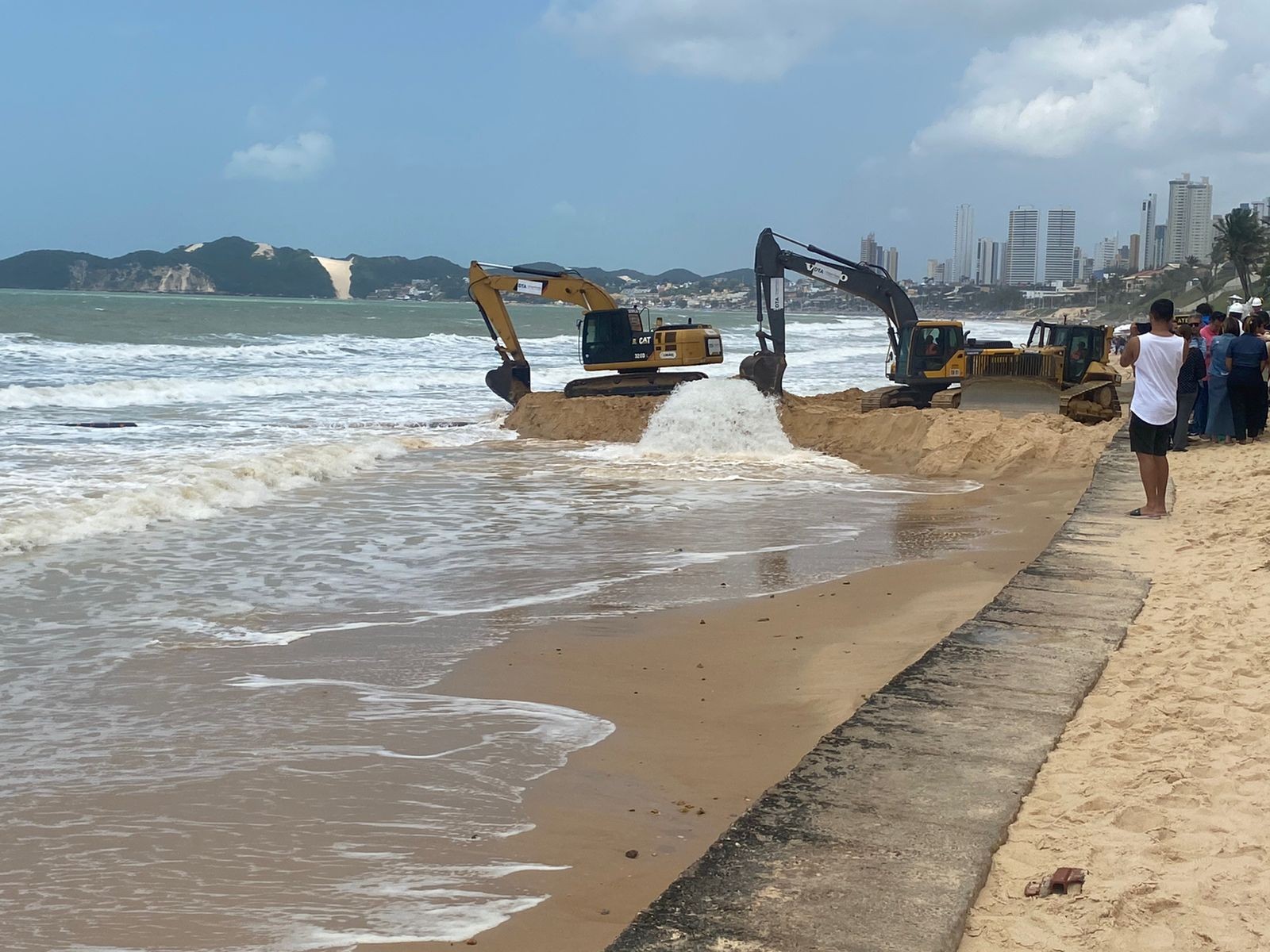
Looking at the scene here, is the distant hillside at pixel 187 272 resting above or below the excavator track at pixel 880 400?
above

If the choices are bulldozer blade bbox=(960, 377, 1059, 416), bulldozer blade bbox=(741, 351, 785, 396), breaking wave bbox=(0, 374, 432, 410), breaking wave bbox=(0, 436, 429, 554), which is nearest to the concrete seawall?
breaking wave bbox=(0, 436, 429, 554)

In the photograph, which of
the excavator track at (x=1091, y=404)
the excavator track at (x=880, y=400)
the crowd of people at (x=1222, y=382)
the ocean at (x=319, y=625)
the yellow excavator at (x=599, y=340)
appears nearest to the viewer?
the ocean at (x=319, y=625)

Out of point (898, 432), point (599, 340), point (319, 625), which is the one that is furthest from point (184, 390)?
point (319, 625)

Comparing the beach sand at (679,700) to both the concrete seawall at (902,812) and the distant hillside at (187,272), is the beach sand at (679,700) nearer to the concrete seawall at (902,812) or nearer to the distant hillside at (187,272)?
the concrete seawall at (902,812)

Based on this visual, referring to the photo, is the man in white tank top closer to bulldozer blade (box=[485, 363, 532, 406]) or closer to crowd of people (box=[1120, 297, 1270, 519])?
crowd of people (box=[1120, 297, 1270, 519])

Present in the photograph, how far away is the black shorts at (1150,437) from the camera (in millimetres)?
9109

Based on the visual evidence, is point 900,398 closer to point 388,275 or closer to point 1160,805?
point 1160,805

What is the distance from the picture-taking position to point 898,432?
1772 cm

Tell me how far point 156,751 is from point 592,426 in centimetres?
1571

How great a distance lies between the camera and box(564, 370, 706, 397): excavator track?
23.1m

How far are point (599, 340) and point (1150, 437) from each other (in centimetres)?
1551

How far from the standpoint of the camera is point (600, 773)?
4.95 metres

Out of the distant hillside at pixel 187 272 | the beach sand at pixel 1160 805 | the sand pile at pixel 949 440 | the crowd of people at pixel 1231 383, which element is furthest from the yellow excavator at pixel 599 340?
the distant hillside at pixel 187 272

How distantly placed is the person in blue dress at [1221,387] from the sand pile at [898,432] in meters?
1.43
